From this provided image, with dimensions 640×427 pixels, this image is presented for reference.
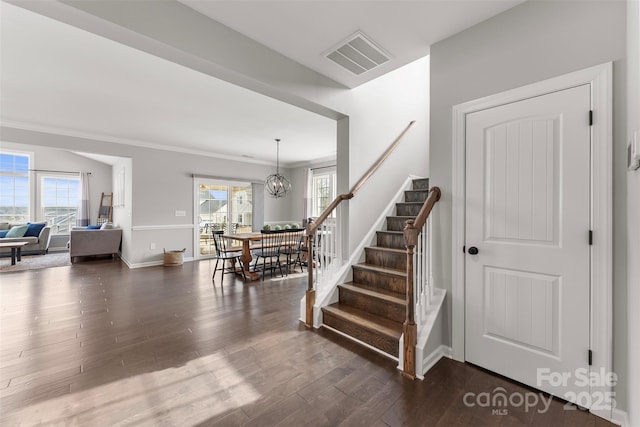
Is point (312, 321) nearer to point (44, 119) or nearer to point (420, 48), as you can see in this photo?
point (420, 48)

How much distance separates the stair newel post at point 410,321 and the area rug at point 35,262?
7.30 metres

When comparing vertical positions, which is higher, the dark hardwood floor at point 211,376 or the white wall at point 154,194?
the white wall at point 154,194

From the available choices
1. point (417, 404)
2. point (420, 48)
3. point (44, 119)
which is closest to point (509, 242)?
point (417, 404)

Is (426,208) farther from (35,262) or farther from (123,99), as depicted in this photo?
(35,262)

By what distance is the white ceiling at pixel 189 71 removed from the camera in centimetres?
198

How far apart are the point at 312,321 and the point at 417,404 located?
4.29ft

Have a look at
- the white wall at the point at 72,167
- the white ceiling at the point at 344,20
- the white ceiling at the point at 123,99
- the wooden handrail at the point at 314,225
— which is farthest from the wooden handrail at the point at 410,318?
the white wall at the point at 72,167

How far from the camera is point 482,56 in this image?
2.07 metres

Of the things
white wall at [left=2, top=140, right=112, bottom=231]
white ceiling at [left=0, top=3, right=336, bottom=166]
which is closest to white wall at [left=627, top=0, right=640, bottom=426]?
white ceiling at [left=0, top=3, right=336, bottom=166]

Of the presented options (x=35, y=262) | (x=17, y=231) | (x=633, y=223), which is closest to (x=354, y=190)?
(x=633, y=223)

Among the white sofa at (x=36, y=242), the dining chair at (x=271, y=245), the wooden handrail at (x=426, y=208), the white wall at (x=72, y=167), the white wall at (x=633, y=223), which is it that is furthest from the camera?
the white wall at (x=72, y=167)

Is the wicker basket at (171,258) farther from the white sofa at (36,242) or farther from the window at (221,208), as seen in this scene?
the white sofa at (36,242)

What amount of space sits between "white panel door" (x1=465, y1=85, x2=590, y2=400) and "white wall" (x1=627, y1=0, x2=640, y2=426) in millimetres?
192

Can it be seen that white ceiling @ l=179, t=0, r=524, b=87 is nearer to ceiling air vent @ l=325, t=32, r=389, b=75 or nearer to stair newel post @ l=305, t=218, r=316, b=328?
ceiling air vent @ l=325, t=32, r=389, b=75
